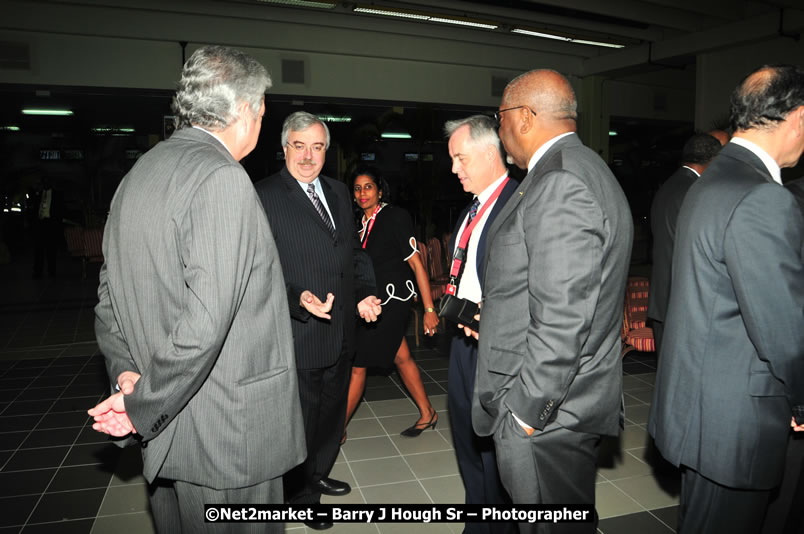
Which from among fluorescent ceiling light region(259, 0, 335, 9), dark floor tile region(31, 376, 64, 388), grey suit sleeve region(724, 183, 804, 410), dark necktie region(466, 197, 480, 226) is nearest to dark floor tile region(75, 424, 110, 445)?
dark floor tile region(31, 376, 64, 388)

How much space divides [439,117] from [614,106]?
14.6ft

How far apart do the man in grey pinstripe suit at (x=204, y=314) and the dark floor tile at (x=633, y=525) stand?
5.98 feet

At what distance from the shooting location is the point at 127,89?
9453 mm

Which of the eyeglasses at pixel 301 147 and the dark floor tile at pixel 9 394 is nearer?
the eyeglasses at pixel 301 147

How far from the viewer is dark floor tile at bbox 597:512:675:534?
2709 mm

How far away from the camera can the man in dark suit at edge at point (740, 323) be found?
1551 mm

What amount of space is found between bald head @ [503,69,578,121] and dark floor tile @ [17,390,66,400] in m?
4.67

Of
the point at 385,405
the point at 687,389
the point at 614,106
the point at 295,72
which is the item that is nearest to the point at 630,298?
the point at 385,405

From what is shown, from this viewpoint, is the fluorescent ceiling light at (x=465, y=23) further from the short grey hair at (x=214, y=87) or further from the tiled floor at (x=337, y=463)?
the short grey hair at (x=214, y=87)

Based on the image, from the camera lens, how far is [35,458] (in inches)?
142

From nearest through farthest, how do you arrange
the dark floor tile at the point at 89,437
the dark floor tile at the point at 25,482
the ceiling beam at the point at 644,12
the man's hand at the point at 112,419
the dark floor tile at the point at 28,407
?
the man's hand at the point at 112,419
the dark floor tile at the point at 25,482
the dark floor tile at the point at 89,437
the dark floor tile at the point at 28,407
the ceiling beam at the point at 644,12

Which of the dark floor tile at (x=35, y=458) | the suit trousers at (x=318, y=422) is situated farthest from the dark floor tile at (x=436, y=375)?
the dark floor tile at (x=35, y=458)

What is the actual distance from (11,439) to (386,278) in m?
2.81

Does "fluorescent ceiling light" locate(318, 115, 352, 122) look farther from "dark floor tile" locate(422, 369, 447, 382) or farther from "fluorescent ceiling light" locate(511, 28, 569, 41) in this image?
"dark floor tile" locate(422, 369, 447, 382)
